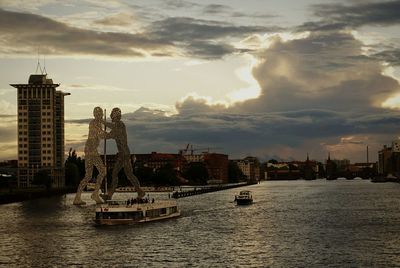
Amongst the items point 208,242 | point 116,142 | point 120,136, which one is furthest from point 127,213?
point 116,142

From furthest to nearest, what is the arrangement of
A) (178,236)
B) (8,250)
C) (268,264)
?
1. (178,236)
2. (8,250)
3. (268,264)

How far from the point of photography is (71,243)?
7100cm

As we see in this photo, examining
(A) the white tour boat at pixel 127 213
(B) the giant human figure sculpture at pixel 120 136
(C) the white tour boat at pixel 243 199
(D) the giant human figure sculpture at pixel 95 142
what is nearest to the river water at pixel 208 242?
(A) the white tour boat at pixel 127 213

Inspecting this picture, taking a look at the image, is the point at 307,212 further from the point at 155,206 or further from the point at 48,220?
the point at 48,220

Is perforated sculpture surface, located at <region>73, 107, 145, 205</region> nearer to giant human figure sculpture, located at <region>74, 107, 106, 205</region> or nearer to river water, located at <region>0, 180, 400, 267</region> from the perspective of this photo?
giant human figure sculpture, located at <region>74, 107, 106, 205</region>

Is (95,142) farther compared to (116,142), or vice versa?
(95,142)

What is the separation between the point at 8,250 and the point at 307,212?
195 ft

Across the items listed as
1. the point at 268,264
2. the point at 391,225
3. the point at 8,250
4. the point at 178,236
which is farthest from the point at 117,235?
the point at 391,225

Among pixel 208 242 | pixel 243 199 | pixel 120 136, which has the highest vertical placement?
pixel 120 136

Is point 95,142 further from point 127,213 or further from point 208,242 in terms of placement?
point 208,242

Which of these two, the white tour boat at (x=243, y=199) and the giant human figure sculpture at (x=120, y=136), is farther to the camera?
the white tour boat at (x=243, y=199)

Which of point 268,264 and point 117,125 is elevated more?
point 117,125

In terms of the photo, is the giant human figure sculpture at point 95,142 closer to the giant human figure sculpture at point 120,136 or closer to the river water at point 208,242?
the giant human figure sculpture at point 120,136

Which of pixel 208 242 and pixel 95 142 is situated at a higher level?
pixel 95 142
